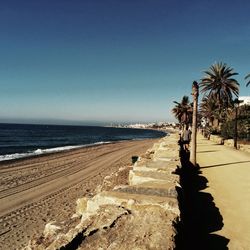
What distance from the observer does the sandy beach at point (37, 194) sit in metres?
10.5

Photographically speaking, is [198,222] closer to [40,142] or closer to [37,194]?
[37,194]

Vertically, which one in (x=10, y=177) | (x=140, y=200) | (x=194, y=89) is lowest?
(x=10, y=177)

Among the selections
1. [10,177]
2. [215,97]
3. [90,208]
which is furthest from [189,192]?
[215,97]

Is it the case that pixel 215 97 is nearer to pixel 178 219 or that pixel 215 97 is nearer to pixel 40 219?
pixel 40 219

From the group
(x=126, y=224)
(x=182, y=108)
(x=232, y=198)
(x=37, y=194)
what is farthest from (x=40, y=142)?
(x=126, y=224)

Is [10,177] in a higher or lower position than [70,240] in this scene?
lower

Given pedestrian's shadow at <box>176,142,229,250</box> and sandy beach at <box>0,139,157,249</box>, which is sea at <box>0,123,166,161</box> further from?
pedestrian's shadow at <box>176,142,229,250</box>

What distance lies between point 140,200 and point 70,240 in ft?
4.42

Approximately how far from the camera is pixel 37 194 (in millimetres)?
15617

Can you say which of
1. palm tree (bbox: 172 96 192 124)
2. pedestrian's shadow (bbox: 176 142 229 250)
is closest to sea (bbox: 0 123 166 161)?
palm tree (bbox: 172 96 192 124)

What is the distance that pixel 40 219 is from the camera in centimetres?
1145

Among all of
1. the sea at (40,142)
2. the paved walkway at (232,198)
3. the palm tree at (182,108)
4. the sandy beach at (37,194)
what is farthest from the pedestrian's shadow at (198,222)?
the palm tree at (182,108)

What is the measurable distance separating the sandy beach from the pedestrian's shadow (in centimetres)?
275

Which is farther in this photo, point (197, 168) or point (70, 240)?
point (197, 168)
